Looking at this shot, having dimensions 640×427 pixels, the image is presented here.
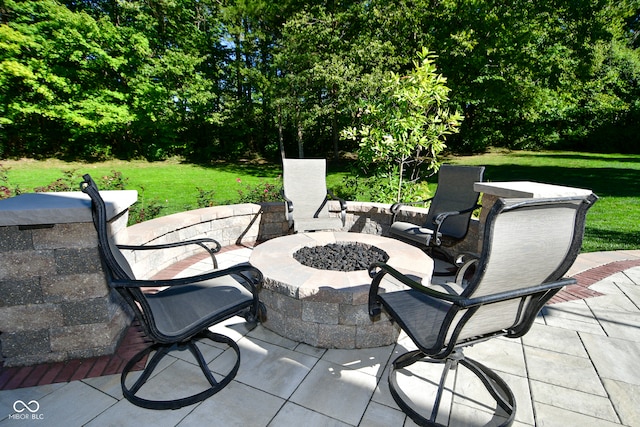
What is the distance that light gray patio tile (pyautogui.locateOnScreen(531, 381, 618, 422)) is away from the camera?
178 cm

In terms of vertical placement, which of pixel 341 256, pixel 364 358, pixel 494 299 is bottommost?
pixel 364 358

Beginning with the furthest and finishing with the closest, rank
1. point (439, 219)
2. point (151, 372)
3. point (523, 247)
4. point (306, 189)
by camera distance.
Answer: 1. point (306, 189)
2. point (439, 219)
3. point (151, 372)
4. point (523, 247)

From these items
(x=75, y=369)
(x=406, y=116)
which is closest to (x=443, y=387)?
(x=75, y=369)

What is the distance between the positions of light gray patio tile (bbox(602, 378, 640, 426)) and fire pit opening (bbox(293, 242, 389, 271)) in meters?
1.73

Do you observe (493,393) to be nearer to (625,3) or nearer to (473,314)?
(473,314)

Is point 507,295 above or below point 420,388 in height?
above

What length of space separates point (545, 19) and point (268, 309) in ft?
49.3

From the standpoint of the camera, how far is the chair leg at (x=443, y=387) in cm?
170

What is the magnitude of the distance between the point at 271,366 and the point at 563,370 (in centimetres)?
205

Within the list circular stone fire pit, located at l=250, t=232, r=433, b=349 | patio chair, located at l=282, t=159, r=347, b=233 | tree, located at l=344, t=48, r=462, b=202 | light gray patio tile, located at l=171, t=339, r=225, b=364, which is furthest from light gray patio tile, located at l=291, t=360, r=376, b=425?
tree, located at l=344, t=48, r=462, b=202

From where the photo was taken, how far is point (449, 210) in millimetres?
4016

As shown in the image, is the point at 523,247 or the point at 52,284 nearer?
the point at 523,247

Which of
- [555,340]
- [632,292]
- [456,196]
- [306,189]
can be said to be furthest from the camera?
[306,189]

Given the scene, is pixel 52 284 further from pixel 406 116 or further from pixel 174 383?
pixel 406 116
